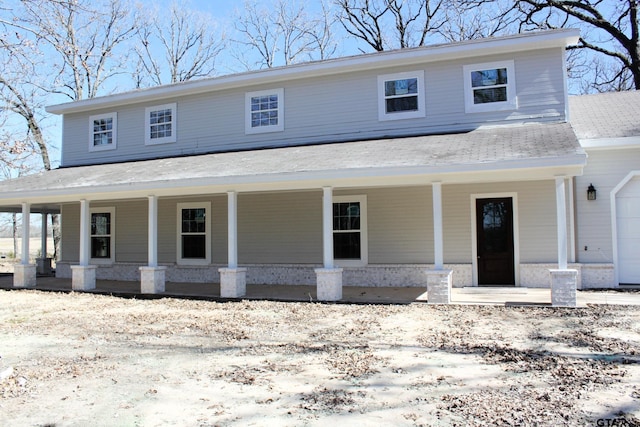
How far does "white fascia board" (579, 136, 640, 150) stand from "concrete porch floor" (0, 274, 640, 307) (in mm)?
3163

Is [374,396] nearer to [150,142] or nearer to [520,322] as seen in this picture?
[520,322]

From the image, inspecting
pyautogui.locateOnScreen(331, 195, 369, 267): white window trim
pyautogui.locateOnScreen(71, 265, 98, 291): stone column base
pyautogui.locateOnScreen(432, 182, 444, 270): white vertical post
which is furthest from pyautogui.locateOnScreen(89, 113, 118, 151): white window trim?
pyautogui.locateOnScreen(432, 182, 444, 270): white vertical post

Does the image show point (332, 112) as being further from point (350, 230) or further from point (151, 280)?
point (151, 280)

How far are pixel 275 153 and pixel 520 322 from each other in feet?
23.3

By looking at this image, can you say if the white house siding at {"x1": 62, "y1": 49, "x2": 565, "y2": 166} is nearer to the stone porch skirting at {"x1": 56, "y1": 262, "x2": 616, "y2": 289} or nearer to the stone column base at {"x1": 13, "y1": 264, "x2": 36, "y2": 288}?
the stone porch skirting at {"x1": 56, "y1": 262, "x2": 616, "y2": 289}

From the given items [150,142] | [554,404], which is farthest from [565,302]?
[150,142]

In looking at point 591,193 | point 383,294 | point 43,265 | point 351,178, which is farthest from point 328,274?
point 43,265

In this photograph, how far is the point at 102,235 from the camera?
1554 cm

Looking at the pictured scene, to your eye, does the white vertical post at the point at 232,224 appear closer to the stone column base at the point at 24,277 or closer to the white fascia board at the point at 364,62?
the white fascia board at the point at 364,62

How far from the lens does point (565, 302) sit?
866 centimetres

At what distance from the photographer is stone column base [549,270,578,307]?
8625mm

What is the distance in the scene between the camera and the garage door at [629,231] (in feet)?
36.4

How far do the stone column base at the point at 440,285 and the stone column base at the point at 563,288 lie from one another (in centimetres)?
182

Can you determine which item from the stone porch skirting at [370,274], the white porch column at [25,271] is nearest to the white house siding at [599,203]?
the stone porch skirting at [370,274]
